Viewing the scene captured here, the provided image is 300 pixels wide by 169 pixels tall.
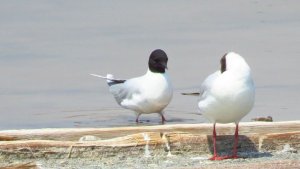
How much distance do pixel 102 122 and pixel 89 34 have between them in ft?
11.4

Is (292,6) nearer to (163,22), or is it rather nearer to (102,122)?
(163,22)

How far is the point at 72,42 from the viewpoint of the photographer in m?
12.8

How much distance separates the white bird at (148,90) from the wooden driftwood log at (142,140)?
2.21m

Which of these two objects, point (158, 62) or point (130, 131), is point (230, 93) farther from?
point (158, 62)

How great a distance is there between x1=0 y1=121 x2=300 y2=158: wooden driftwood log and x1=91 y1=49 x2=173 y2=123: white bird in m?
2.21

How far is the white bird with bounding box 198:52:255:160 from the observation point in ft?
23.3

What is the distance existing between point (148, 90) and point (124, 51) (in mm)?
2243

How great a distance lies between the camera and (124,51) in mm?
12227

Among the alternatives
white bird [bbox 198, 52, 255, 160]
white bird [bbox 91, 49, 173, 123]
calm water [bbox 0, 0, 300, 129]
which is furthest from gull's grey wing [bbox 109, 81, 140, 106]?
white bird [bbox 198, 52, 255, 160]

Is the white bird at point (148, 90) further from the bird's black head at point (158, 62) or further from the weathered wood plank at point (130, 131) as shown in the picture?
the weathered wood plank at point (130, 131)

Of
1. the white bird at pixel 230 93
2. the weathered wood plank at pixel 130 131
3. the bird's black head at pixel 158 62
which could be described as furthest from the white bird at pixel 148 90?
the white bird at pixel 230 93

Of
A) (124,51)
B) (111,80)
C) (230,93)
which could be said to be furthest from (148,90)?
(230,93)

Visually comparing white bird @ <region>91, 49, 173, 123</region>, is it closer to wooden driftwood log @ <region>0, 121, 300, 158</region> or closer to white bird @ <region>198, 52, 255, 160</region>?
wooden driftwood log @ <region>0, 121, 300, 158</region>

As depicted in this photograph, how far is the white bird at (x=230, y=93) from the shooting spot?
7.10m
